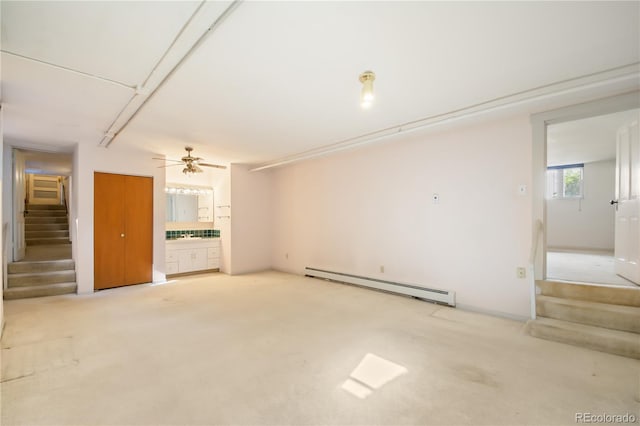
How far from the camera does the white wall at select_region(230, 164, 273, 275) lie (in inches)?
252

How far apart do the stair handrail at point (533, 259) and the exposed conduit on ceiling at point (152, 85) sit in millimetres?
3664

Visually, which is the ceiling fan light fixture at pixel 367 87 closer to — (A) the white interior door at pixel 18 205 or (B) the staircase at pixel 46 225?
(A) the white interior door at pixel 18 205

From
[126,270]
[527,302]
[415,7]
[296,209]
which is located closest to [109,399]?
[415,7]

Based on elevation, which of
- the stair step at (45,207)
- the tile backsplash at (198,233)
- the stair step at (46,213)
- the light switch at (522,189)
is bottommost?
the tile backsplash at (198,233)

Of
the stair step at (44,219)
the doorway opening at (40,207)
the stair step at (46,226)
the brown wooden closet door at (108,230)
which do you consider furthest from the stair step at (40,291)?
the stair step at (44,219)

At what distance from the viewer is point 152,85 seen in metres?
2.66

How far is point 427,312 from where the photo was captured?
149 inches

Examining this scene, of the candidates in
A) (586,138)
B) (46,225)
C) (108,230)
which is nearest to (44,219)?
(46,225)

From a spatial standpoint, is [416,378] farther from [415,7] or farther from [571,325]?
[415,7]

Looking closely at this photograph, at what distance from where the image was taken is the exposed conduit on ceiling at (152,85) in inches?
69.7

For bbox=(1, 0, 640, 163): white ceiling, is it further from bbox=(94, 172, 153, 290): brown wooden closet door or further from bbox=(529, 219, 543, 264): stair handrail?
bbox=(94, 172, 153, 290): brown wooden closet door

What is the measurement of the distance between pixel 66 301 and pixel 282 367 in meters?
4.03

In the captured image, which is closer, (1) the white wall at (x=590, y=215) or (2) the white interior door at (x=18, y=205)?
(2) the white interior door at (x=18, y=205)

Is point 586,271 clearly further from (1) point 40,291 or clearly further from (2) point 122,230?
(1) point 40,291
